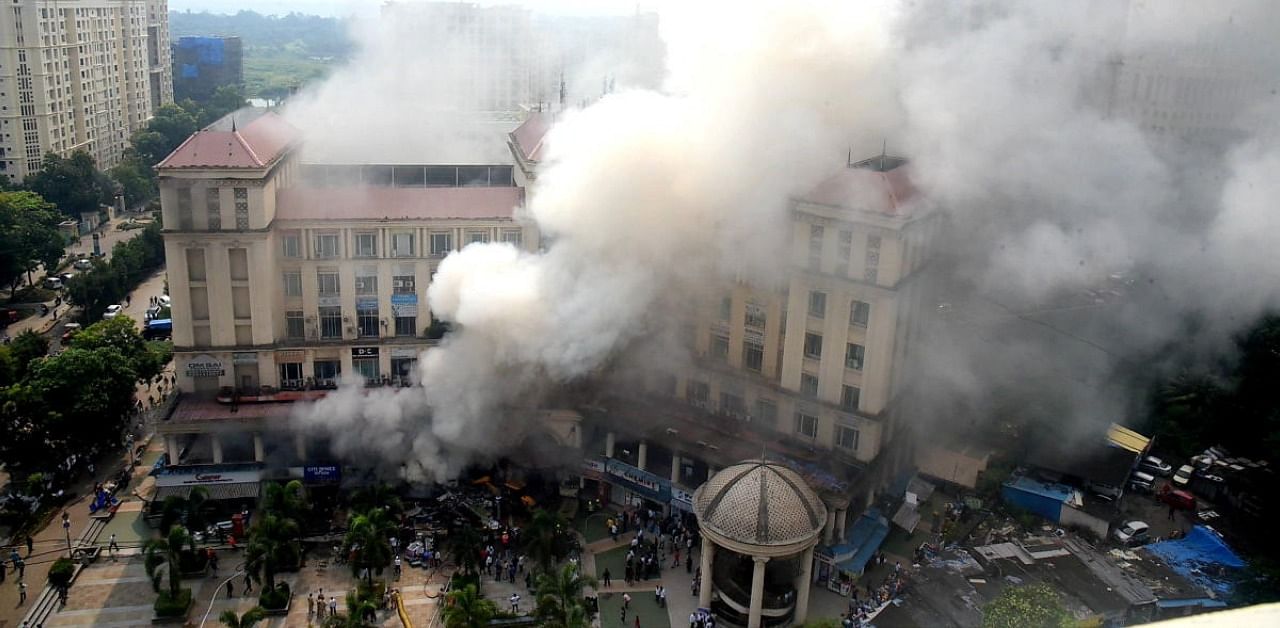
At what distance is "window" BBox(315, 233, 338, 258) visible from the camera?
36688 millimetres

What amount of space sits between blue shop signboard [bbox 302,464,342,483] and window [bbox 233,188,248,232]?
8.54 metres

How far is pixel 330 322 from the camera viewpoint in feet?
123

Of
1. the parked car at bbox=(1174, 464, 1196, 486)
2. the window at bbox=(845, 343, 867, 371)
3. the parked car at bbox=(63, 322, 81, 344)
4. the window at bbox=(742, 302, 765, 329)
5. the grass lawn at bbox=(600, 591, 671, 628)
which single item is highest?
the window at bbox=(742, 302, 765, 329)

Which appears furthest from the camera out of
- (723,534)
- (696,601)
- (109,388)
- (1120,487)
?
(109,388)

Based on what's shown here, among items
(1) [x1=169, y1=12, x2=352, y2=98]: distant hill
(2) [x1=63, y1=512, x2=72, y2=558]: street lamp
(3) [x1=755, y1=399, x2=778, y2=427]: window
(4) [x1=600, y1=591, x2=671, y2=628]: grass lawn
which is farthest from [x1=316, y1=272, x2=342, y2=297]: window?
(1) [x1=169, y1=12, x2=352, y2=98]: distant hill

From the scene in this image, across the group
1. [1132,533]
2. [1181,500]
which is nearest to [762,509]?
[1132,533]

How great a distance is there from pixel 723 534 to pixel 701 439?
6.59 metres

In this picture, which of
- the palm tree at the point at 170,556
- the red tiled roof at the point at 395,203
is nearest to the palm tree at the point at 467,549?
the palm tree at the point at 170,556

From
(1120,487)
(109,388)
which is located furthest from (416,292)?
(1120,487)

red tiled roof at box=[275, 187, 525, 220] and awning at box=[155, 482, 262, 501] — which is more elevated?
red tiled roof at box=[275, 187, 525, 220]

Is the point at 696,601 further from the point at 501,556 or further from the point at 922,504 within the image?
the point at 922,504

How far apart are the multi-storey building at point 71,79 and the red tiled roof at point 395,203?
144 ft

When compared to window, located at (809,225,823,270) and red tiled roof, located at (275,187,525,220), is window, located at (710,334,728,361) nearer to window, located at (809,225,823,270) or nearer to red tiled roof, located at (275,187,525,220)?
window, located at (809,225,823,270)

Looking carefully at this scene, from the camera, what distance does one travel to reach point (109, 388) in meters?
35.6
